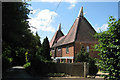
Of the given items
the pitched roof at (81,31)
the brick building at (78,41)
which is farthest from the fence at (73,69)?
the pitched roof at (81,31)

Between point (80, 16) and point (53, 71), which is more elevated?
point (80, 16)

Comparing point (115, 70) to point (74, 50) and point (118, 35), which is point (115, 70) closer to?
point (118, 35)

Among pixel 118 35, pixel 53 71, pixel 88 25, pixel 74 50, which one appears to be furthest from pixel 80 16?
pixel 118 35

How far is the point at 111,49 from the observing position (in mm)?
4785

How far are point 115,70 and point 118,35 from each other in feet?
3.94

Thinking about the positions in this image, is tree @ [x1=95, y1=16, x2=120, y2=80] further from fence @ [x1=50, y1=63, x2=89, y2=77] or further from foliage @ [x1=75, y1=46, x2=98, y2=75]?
foliage @ [x1=75, y1=46, x2=98, y2=75]

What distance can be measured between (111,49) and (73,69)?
34.3ft

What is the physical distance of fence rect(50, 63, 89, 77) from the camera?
14.3 meters

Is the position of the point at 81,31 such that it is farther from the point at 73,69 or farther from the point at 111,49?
A: the point at 111,49

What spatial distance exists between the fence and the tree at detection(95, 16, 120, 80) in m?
9.33

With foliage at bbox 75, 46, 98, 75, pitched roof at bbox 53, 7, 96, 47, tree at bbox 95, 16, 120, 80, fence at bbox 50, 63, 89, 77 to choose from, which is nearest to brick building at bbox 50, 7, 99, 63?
pitched roof at bbox 53, 7, 96, 47

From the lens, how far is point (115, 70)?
4.64 m

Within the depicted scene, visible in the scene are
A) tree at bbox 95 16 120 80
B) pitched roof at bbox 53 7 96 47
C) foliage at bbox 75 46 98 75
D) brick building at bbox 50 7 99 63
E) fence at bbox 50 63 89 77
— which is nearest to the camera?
tree at bbox 95 16 120 80

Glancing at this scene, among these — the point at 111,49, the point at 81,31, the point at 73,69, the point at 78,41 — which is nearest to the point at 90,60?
the point at 73,69
